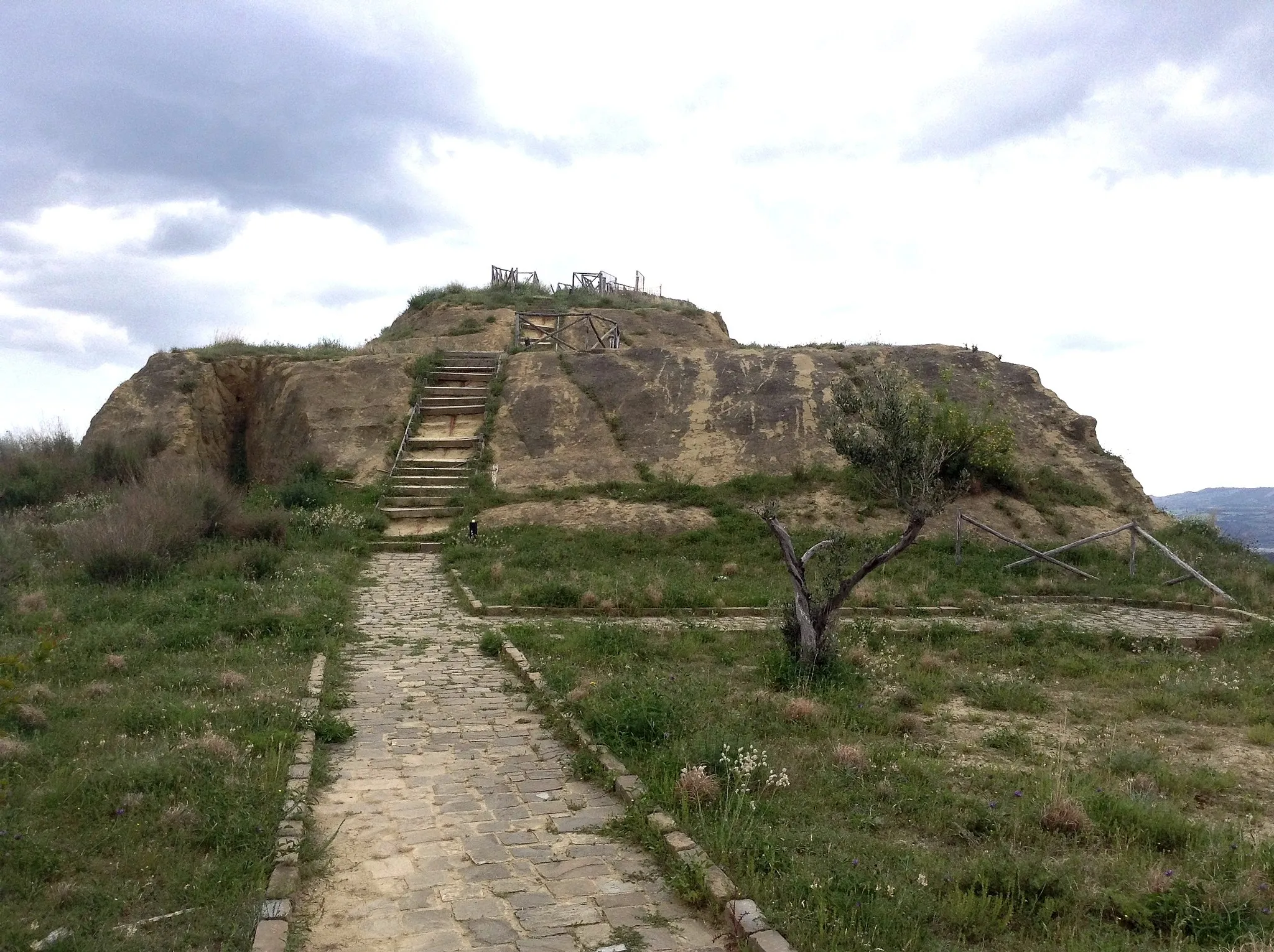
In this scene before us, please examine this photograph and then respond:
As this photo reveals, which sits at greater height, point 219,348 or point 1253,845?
point 219,348

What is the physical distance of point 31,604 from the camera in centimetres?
1024

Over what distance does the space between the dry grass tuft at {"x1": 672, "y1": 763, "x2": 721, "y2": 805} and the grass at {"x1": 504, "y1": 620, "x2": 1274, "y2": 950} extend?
0.20 ft

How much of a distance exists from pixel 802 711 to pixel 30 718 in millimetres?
5714

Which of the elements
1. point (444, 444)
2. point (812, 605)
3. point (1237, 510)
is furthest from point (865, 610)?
point (1237, 510)

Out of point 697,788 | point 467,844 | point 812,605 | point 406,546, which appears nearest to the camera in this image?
point 467,844

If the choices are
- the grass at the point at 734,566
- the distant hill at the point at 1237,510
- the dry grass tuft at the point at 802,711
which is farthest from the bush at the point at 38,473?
the distant hill at the point at 1237,510

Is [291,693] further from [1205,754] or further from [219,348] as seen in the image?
[219,348]

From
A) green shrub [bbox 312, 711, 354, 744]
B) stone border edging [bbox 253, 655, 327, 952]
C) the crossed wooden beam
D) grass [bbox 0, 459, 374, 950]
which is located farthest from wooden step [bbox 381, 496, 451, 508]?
stone border edging [bbox 253, 655, 327, 952]

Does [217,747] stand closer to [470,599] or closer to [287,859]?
[287,859]

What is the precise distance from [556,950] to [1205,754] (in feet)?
18.8

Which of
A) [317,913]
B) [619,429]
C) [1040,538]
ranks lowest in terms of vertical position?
[317,913]

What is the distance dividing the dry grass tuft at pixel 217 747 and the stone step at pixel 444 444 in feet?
46.6

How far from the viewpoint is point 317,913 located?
14.4ft

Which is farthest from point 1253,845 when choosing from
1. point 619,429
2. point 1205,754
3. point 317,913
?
point 619,429
